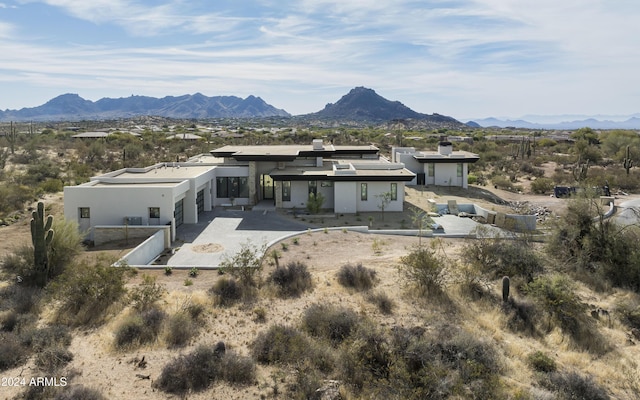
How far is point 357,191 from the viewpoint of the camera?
1228 inches

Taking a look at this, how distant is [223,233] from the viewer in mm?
25609

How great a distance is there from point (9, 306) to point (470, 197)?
3178 cm

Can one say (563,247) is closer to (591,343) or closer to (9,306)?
(591,343)

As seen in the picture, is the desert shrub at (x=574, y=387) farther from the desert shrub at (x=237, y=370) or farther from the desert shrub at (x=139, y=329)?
the desert shrub at (x=139, y=329)

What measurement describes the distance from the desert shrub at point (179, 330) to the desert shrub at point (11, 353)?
11.6 feet

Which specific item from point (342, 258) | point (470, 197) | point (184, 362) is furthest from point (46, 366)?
point (470, 197)

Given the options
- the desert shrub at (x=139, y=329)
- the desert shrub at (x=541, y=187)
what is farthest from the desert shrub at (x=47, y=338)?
the desert shrub at (x=541, y=187)

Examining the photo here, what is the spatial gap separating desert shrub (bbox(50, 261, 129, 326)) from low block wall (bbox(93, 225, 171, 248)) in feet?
24.8

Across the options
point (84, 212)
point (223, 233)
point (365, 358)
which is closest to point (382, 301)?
point (365, 358)

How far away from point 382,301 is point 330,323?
2705 millimetres

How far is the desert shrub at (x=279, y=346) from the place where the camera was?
39.3ft

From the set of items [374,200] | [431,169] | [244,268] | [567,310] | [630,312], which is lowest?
[630,312]

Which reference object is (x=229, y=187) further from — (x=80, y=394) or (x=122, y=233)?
(x=80, y=394)

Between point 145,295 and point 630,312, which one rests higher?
point 145,295
